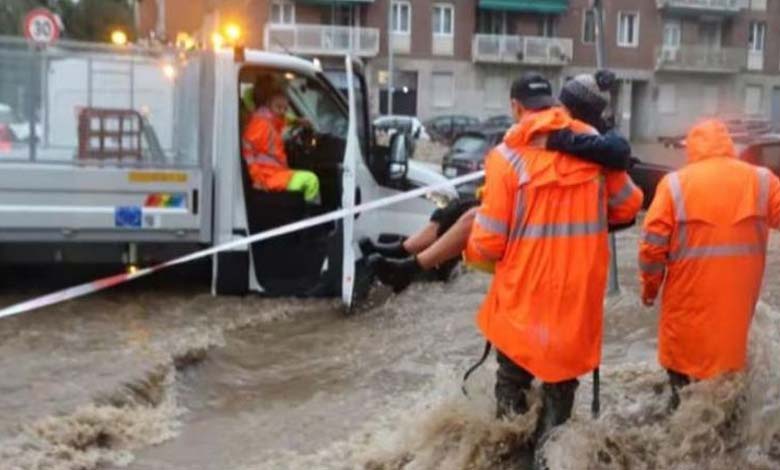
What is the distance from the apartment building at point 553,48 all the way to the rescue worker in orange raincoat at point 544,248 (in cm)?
4345

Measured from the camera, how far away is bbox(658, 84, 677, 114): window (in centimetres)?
5762

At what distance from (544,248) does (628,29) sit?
55.5 m

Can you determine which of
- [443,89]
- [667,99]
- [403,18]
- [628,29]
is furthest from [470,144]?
[667,99]

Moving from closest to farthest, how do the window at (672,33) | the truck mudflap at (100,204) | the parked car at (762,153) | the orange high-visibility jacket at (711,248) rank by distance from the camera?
the orange high-visibility jacket at (711,248) → the truck mudflap at (100,204) → the parked car at (762,153) → the window at (672,33)

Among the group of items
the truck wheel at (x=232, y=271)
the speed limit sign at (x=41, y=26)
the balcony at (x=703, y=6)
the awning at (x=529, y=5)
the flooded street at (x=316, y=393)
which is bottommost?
the flooded street at (x=316, y=393)

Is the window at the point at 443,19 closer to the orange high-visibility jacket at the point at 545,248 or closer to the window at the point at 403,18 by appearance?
the window at the point at 403,18

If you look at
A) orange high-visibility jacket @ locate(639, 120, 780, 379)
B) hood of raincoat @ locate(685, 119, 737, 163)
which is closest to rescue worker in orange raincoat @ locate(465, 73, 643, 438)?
orange high-visibility jacket @ locate(639, 120, 780, 379)

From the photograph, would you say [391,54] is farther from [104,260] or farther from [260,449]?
[260,449]

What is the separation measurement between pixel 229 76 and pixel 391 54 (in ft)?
137

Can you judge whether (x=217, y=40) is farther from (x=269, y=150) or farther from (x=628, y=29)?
(x=628, y=29)

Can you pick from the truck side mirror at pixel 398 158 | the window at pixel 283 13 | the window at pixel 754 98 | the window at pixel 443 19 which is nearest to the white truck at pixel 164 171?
the truck side mirror at pixel 398 158

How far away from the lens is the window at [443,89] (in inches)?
2071

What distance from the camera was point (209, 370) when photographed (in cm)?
741

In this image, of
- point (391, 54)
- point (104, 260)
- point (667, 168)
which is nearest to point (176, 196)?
point (104, 260)
